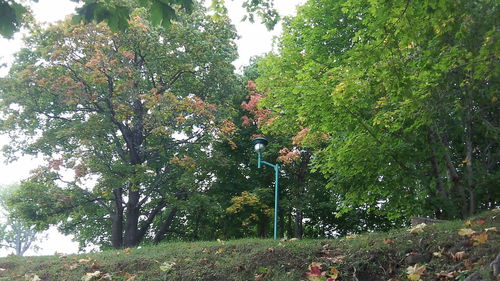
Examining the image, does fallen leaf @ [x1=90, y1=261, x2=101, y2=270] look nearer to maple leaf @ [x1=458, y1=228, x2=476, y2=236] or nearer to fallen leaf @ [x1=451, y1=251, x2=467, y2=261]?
fallen leaf @ [x1=451, y1=251, x2=467, y2=261]

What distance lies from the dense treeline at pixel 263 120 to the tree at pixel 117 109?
2.4 inches

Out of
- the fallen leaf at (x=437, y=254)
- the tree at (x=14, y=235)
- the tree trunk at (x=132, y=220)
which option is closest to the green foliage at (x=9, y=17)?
the fallen leaf at (x=437, y=254)

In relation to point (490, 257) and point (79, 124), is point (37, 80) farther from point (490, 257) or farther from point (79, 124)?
point (490, 257)

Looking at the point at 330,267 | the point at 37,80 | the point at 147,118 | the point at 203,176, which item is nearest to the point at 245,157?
the point at 203,176

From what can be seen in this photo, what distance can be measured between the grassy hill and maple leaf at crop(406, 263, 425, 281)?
1 cm

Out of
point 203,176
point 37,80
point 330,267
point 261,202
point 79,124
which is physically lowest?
point 330,267

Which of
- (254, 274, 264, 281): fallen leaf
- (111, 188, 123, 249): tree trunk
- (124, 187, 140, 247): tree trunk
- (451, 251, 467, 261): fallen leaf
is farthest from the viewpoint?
(111, 188, 123, 249): tree trunk

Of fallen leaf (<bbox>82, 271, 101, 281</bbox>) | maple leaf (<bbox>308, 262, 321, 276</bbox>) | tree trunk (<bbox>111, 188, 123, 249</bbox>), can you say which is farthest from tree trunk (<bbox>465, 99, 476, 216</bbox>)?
tree trunk (<bbox>111, 188, 123, 249</bbox>)

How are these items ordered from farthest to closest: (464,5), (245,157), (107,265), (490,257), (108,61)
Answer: (245,157) → (108,61) → (107,265) → (464,5) → (490,257)

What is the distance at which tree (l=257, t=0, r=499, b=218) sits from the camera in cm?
573

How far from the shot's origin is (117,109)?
607 inches

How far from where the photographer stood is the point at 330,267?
17.4ft

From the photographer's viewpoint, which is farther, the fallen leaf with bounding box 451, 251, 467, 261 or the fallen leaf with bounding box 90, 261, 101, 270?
the fallen leaf with bounding box 90, 261, 101, 270

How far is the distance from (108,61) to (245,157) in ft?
27.3
